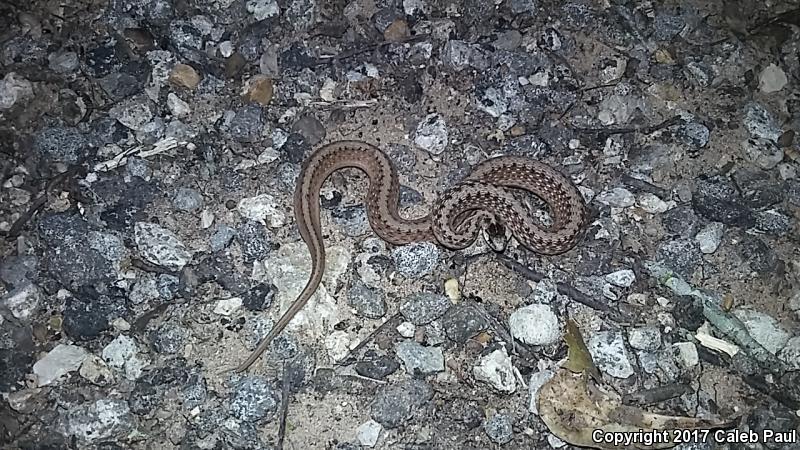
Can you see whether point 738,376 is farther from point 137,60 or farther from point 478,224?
point 137,60

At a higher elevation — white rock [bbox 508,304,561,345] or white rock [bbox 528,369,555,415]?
white rock [bbox 508,304,561,345]

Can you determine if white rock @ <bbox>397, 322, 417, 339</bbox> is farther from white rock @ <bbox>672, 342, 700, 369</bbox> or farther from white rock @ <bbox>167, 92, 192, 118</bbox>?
white rock @ <bbox>167, 92, 192, 118</bbox>

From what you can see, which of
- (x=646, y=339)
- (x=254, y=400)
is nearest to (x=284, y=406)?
(x=254, y=400)

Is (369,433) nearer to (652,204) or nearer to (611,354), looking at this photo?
(611,354)

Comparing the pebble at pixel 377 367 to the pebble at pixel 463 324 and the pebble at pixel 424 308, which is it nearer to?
the pebble at pixel 424 308

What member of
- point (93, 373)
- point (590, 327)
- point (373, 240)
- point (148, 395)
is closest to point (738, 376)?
point (590, 327)

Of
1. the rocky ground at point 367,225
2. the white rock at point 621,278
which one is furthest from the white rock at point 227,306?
the white rock at point 621,278

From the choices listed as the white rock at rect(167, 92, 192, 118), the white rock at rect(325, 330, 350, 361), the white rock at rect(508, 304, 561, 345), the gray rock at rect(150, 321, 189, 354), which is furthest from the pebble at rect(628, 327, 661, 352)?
the white rock at rect(167, 92, 192, 118)
